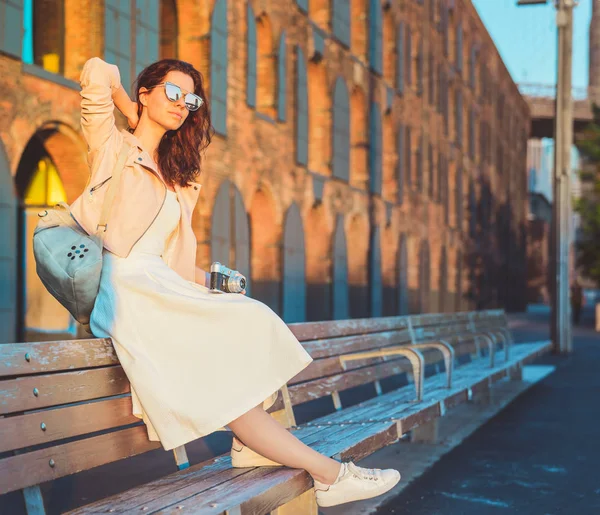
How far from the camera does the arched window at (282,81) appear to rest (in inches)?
749

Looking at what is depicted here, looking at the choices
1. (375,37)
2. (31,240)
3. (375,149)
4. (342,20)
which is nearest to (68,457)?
(31,240)

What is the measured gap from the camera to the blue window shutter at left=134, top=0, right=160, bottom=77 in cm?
1418

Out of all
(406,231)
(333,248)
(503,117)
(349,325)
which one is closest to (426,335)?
(349,325)

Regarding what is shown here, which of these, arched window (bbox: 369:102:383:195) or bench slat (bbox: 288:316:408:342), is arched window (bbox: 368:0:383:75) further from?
bench slat (bbox: 288:316:408:342)

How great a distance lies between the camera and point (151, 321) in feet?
11.3

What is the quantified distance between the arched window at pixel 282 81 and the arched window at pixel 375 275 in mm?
7037

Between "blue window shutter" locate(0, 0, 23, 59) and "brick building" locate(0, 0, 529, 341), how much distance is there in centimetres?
2

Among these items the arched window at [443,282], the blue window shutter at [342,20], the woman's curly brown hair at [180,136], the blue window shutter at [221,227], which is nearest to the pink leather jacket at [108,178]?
the woman's curly brown hair at [180,136]

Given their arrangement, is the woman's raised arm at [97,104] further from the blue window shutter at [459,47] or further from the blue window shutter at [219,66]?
the blue window shutter at [459,47]

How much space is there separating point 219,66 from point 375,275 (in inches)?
427

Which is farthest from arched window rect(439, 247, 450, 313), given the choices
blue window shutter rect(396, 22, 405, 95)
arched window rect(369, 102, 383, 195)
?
arched window rect(369, 102, 383, 195)

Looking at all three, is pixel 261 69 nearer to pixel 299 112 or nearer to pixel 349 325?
pixel 299 112

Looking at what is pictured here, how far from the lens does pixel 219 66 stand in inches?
637

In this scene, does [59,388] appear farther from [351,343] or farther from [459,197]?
[459,197]
